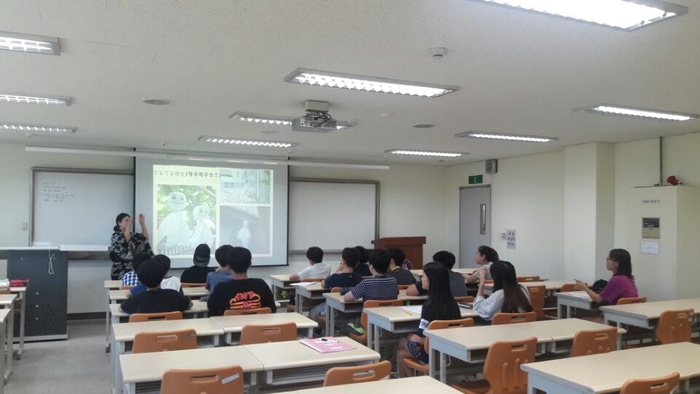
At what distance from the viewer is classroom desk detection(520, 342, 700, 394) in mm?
2627

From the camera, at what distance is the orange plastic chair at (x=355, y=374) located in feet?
8.41

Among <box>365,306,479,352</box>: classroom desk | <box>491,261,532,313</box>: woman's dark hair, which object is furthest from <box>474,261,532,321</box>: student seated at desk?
<box>365,306,479,352</box>: classroom desk

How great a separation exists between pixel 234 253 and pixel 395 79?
1.88 metres

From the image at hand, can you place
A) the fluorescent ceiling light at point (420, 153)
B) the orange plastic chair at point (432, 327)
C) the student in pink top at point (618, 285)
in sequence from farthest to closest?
the fluorescent ceiling light at point (420, 153) < the student in pink top at point (618, 285) < the orange plastic chair at point (432, 327)

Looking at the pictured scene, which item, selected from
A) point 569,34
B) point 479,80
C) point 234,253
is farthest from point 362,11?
point 234,253

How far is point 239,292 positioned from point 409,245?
572cm

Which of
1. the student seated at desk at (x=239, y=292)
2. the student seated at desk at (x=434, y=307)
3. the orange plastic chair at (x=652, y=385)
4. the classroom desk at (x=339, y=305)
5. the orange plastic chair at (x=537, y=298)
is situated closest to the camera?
the orange plastic chair at (x=652, y=385)

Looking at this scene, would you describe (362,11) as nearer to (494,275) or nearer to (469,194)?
(494,275)

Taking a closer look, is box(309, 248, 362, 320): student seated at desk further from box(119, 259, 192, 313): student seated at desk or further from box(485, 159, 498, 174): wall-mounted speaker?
box(485, 159, 498, 174): wall-mounted speaker

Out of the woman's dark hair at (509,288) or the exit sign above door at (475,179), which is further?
the exit sign above door at (475,179)

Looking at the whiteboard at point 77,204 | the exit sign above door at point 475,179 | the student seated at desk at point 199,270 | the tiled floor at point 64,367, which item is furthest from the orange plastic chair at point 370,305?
the exit sign above door at point 475,179

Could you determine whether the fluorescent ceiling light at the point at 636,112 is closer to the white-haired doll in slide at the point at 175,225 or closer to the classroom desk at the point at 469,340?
the classroom desk at the point at 469,340

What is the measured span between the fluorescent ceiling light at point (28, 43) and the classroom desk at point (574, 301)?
521 centimetres

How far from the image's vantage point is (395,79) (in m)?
4.15
